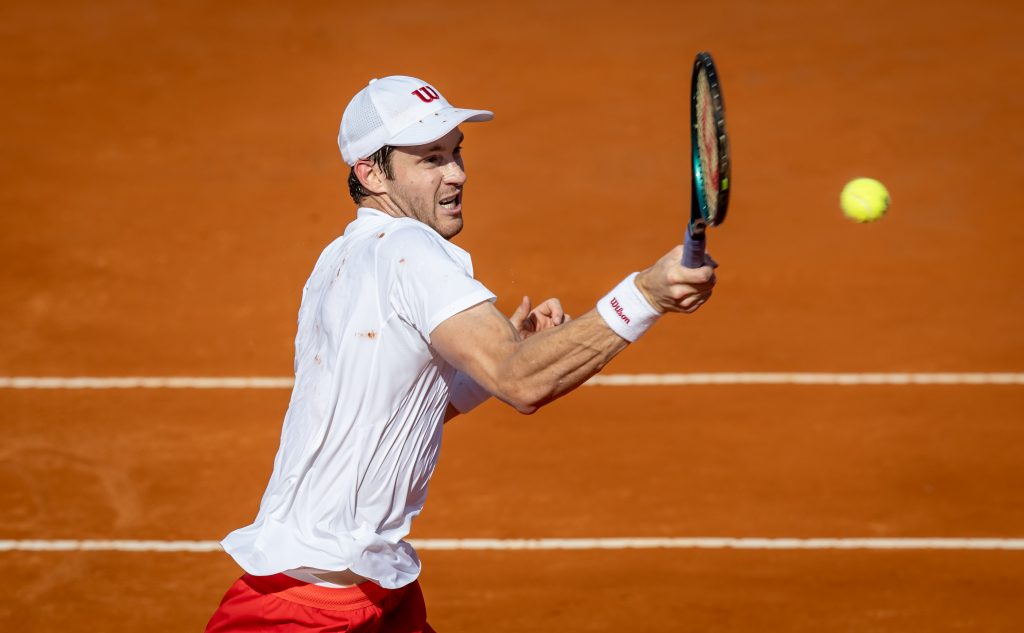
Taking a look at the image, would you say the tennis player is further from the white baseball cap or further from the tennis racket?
the tennis racket

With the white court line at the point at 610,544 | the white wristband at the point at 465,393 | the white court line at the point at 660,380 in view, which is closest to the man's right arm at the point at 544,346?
the white wristband at the point at 465,393

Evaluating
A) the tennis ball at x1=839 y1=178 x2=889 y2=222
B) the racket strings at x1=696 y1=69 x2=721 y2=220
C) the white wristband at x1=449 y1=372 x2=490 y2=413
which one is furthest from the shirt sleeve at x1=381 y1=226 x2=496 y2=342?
the tennis ball at x1=839 y1=178 x2=889 y2=222

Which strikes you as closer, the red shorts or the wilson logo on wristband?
the wilson logo on wristband

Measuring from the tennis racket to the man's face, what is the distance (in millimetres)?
874

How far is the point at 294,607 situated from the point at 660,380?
5602 mm

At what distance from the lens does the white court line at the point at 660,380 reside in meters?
9.76

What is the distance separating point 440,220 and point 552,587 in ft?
11.6

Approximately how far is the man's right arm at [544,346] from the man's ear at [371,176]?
91cm

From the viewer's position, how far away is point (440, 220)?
4.73 m

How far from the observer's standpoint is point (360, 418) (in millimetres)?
4383

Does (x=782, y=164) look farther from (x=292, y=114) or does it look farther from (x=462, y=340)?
(x=462, y=340)

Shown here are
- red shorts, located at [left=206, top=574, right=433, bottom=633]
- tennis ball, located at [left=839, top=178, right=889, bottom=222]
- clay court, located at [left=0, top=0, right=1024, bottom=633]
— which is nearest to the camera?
red shorts, located at [left=206, top=574, right=433, bottom=633]

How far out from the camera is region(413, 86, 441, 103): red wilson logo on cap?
15.6 feet

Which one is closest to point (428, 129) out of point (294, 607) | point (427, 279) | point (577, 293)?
point (427, 279)
